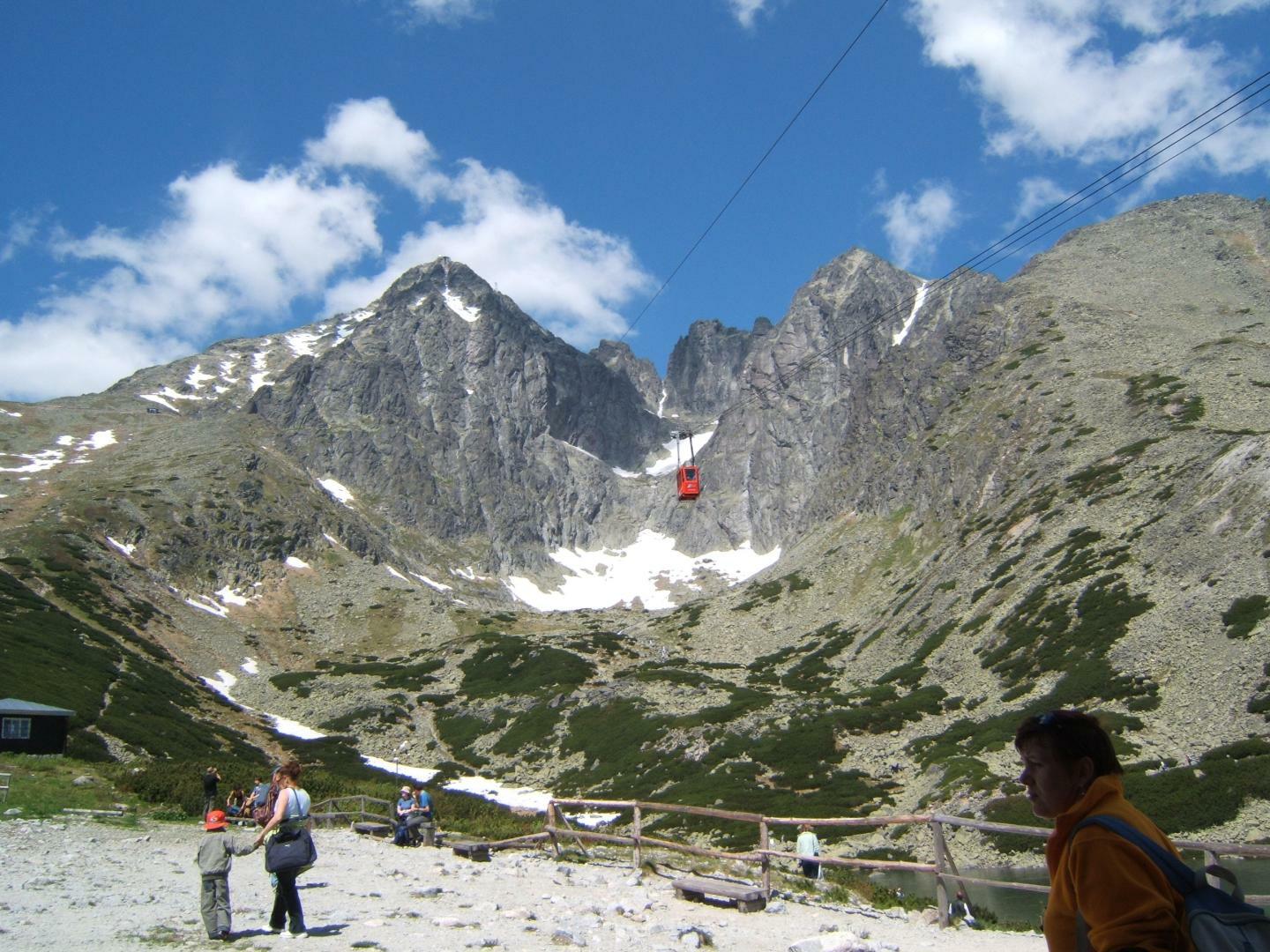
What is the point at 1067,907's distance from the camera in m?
4.12

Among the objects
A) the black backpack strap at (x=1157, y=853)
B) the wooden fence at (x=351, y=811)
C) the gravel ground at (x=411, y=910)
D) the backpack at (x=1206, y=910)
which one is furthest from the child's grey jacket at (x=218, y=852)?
the wooden fence at (x=351, y=811)

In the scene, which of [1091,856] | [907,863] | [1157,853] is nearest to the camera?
Answer: [1157,853]

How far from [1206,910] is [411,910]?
47.1ft

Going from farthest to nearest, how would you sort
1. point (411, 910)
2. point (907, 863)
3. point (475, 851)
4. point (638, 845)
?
point (475, 851)
point (638, 845)
point (907, 863)
point (411, 910)

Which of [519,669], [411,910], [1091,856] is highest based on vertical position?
[519,669]

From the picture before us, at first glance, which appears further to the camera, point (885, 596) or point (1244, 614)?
point (885, 596)

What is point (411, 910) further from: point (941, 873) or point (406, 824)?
point (406, 824)

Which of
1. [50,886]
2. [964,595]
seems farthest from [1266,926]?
[964,595]

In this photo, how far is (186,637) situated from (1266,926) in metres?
133

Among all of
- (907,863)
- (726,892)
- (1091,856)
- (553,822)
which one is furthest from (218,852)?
(553,822)

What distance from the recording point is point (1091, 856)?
3.91 metres

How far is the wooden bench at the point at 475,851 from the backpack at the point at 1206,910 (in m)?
22.1

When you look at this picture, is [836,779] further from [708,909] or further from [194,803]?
[708,909]

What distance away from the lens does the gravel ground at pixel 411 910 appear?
41.8 feet
